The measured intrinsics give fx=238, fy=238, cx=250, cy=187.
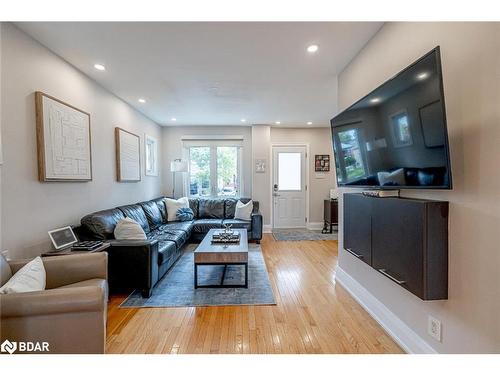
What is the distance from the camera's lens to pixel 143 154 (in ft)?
15.1

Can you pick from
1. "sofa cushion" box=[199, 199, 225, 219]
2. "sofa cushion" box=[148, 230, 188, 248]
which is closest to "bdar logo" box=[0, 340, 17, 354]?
"sofa cushion" box=[148, 230, 188, 248]

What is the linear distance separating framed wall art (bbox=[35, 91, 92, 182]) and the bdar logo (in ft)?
4.77

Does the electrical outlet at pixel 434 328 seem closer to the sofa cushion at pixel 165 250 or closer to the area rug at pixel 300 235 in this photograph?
the sofa cushion at pixel 165 250

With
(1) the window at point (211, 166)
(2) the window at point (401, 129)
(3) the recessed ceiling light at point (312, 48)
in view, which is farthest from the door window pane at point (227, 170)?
(2) the window at point (401, 129)

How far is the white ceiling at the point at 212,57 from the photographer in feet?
6.59

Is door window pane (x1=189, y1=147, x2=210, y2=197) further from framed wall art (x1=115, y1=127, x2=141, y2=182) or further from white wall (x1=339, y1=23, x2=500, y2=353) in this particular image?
white wall (x1=339, y1=23, x2=500, y2=353)

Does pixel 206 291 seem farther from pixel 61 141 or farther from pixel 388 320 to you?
pixel 61 141

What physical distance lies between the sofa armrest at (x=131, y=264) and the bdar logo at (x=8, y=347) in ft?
4.04

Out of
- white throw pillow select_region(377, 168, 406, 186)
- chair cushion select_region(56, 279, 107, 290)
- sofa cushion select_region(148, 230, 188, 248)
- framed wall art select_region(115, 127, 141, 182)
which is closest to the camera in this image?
white throw pillow select_region(377, 168, 406, 186)

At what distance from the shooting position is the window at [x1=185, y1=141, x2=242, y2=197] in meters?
5.82

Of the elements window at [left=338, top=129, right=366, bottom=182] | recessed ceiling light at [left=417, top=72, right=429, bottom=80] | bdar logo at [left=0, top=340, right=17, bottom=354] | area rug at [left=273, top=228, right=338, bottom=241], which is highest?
recessed ceiling light at [left=417, top=72, right=429, bottom=80]

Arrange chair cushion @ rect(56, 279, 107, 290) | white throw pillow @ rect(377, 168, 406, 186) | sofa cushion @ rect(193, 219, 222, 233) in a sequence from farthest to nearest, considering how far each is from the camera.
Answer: sofa cushion @ rect(193, 219, 222, 233) → chair cushion @ rect(56, 279, 107, 290) → white throw pillow @ rect(377, 168, 406, 186)

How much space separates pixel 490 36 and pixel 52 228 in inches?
140
